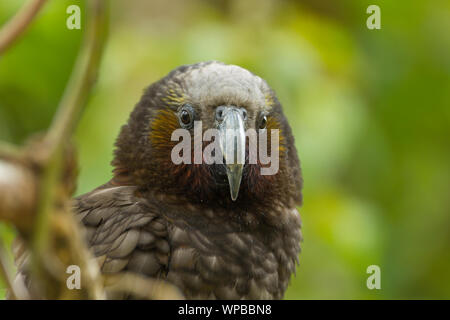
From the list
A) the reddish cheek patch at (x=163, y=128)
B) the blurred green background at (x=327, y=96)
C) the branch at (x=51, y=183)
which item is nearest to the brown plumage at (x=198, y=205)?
the reddish cheek patch at (x=163, y=128)

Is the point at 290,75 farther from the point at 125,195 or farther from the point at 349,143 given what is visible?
the point at 125,195

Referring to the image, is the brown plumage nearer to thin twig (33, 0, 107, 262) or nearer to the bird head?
the bird head

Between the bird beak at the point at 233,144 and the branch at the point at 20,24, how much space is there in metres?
1.03

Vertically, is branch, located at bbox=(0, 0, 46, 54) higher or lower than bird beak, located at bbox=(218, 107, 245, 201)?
higher

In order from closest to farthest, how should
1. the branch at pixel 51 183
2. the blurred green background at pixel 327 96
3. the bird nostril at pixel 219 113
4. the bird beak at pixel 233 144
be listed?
the branch at pixel 51 183, the bird beak at pixel 233 144, the bird nostril at pixel 219 113, the blurred green background at pixel 327 96

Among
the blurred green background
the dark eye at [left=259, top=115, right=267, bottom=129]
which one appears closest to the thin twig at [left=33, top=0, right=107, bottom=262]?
the dark eye at [left=259, top=115, right=267, bottom=129]

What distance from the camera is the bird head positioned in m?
1.90

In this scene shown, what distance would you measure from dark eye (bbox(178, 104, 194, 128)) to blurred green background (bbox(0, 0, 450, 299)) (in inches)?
25.1

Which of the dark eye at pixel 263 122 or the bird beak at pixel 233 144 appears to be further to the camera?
the dark eye at pixel 263 122

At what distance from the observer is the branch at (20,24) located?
74 centimetres

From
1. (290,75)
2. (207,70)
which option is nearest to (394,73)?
(290,75)

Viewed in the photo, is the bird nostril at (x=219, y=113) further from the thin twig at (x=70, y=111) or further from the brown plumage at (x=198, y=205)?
the thin twig at (x=70, y=111)
